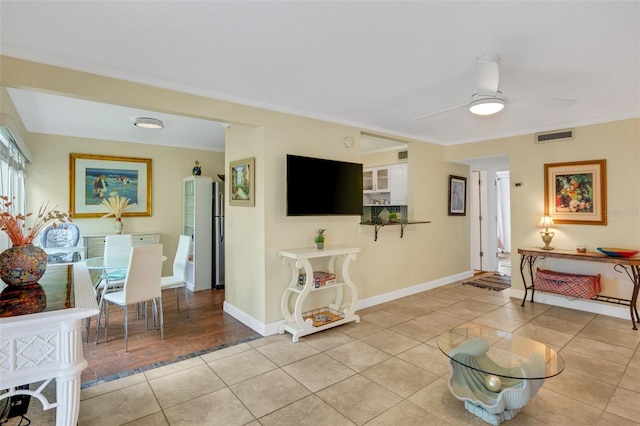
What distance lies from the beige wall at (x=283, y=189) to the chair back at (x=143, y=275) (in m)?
0.92

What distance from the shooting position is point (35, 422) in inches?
82.2


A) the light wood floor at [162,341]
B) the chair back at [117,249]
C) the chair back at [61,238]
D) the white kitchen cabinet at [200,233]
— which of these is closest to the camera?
the light wood floor at [162,341]

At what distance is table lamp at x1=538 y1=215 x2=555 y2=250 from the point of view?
4.36 metres

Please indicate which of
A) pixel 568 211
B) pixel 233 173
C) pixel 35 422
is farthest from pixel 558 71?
pixel 35 422

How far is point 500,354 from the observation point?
234 cm

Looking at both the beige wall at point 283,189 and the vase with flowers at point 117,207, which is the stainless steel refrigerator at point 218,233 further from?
the vase with flowers at point 117,207

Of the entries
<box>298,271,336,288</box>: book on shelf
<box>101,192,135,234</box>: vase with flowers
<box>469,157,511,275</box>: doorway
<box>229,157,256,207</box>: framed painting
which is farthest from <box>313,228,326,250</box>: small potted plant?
<box>469,157,511,275</box>: doorway

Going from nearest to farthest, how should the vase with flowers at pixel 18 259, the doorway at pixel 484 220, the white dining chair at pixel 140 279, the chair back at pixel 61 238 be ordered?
1. the vase with flowers at pixel 18 259
2. the white dining chair at pixel 140 279
3. the chair back at pixel 61 238
4. the doorway at pixel 484 220

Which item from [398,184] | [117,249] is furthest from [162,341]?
[398,184]

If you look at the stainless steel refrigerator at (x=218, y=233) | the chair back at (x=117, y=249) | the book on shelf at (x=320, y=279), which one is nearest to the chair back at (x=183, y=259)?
the chair back at (x=117, y=249)

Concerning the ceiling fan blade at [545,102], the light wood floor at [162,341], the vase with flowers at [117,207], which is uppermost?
the ceiling fan blade at [545,102]

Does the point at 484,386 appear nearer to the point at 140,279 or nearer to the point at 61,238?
the point at 140,279

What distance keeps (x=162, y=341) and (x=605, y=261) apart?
16.4 ft

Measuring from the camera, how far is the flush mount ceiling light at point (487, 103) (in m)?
2.44
